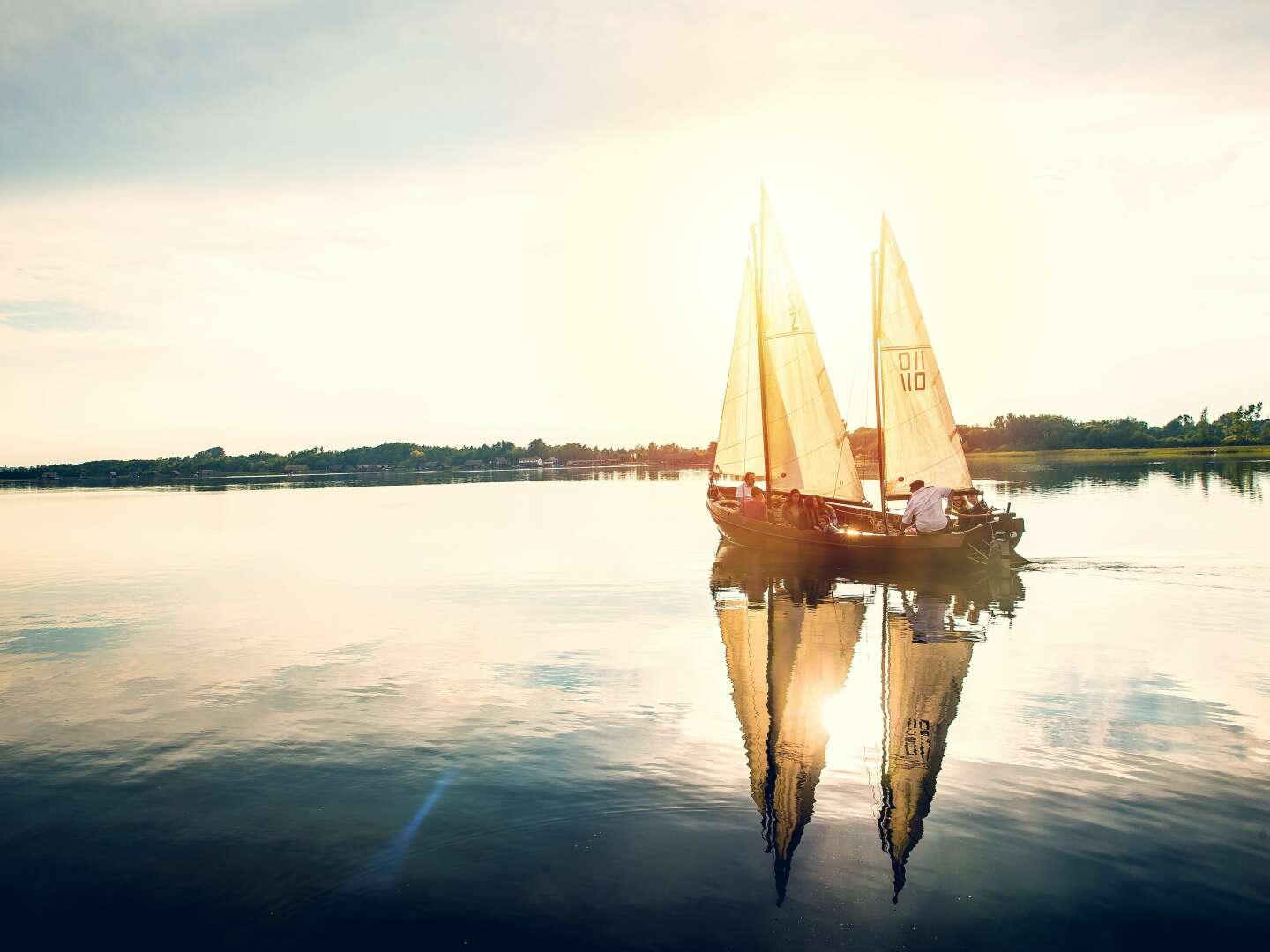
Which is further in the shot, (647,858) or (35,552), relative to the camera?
(35,552)

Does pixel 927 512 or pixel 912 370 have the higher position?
pixel 912 370

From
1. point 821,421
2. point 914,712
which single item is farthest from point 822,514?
point 914,712

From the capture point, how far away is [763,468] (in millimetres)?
50375

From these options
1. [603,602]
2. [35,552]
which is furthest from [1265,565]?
[35,552]

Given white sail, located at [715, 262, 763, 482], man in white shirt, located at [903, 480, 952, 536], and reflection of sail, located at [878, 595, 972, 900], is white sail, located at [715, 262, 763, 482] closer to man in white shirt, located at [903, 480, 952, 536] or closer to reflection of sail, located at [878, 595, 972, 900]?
man in white shirt, located at [903, 480, 952, 536]

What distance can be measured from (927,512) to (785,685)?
715 inches

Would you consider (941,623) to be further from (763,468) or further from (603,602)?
(763,468)

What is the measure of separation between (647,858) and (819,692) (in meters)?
8.79

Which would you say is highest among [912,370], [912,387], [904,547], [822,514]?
[912,370]

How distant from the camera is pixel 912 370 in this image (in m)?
43.2

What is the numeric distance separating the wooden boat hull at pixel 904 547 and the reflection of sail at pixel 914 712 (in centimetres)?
605

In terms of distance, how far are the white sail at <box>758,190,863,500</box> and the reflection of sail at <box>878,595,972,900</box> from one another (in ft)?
57.4

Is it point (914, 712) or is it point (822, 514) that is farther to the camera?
point (822, 514)

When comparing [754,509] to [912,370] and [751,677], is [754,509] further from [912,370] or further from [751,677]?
[751,677]
